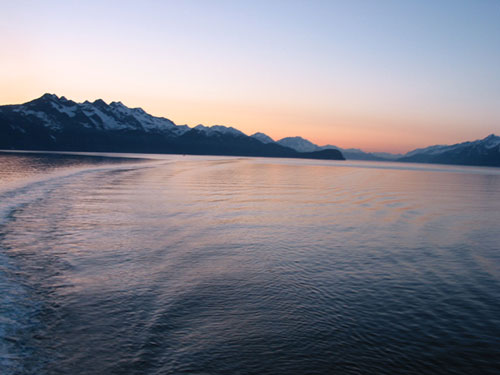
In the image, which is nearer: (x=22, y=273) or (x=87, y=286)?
(x=87, y=286)

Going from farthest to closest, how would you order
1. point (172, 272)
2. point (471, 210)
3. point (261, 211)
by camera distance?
1. point (471, 210)
2. point (261, 211)
3. point (172, 272)

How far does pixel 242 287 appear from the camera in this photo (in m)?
11.9

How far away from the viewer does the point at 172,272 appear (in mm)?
13180

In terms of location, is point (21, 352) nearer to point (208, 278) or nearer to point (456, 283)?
point (208, 278)

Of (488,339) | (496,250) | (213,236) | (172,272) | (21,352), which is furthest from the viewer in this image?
(213,236)

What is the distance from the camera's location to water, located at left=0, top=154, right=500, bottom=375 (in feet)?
25.6

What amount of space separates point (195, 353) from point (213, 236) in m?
11.3

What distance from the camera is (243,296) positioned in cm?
1116

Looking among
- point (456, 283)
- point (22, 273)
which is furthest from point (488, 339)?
point (22, 273)

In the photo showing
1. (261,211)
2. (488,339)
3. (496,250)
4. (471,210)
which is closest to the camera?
(488,339)

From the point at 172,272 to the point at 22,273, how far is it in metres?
5.23

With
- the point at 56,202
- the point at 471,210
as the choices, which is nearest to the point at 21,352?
the point at 56,202

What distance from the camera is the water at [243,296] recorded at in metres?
7.80

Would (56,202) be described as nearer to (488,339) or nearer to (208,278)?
(208,278)
